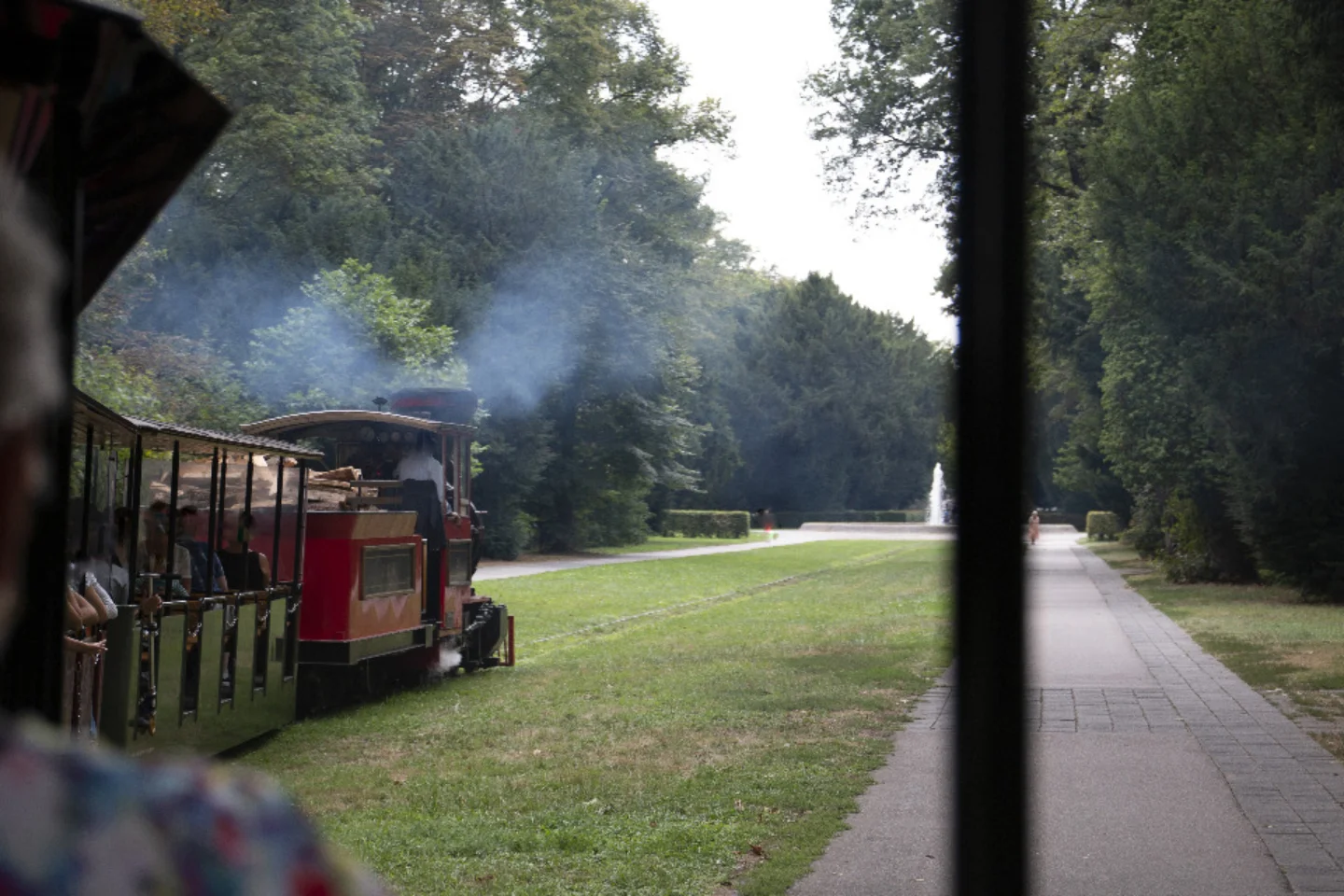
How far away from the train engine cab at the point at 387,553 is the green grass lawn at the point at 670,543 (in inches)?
1328

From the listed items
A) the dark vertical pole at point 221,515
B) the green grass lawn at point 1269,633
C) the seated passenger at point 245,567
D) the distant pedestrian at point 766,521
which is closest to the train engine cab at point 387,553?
the dark vertical pole at point 221,515

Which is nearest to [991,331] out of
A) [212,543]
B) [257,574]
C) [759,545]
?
[759,545]

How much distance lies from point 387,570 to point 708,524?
58.0m

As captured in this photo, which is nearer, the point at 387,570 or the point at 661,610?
the point at 387,570

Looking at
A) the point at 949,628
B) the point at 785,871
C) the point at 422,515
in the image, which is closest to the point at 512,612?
the point at 949,628

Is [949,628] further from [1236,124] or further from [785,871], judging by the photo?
[785,871]

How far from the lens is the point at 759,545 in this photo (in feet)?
198

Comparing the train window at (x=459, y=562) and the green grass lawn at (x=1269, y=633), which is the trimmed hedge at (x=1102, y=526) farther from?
the train window at (x=459, y=562)

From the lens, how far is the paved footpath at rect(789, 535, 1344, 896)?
22.7 ft

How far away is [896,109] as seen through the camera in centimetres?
3894

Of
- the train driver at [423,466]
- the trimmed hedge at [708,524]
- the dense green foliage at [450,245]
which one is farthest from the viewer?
the trimmed hedge at [708,524]

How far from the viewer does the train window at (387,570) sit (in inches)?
508

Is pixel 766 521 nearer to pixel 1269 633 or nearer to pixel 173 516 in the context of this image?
pixel 1269 633

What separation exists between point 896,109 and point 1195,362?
578 inches
